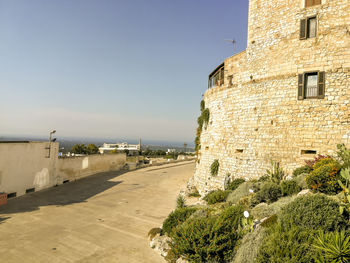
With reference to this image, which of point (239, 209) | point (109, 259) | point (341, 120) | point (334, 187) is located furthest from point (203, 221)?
point (341, 120)

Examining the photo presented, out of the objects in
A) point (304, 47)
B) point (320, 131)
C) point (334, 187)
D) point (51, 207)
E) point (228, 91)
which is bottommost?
point (51, 207)

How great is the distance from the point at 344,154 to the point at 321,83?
4.49 m

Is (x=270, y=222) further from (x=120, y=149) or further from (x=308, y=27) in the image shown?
(x=120, y=149)

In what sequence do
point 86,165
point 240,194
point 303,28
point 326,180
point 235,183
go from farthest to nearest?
point 86,165, point 235,183, point 303,28, point 240,194, point 326,180

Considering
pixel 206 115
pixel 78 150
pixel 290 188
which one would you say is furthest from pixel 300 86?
pixel 78 150

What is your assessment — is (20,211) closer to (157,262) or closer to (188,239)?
(157,262)

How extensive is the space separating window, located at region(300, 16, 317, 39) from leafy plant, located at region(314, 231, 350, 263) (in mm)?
12903

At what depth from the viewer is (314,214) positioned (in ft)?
22.8

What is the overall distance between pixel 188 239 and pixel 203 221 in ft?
3.04

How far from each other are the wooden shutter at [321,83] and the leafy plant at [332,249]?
10040 millimetres

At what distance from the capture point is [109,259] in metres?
8.83

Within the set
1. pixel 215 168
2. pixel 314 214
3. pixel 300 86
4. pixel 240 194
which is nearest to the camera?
pixel 314 214

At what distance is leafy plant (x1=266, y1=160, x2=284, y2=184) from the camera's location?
14156 mm

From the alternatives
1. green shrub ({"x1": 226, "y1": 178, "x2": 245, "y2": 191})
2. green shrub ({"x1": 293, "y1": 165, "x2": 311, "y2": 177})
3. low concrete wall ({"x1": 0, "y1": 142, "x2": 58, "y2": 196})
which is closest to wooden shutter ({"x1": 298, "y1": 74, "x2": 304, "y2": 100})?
green shrub ({"x1": 293, "y1": 165, "x2": 311, "y2": 177})
